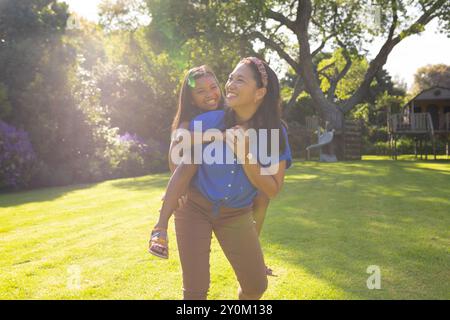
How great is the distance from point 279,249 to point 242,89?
3680 mm

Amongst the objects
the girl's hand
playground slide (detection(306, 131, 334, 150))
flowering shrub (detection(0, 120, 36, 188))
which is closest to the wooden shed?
playground slide (detection(306, 131, 334, 150))

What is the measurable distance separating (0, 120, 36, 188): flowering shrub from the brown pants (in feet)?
47.8

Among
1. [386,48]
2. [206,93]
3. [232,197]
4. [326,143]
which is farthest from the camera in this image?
[386,48]

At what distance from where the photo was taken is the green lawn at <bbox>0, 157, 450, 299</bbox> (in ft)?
16.4

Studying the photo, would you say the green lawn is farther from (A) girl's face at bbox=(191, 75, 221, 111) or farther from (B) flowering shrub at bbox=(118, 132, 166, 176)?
(B) flowering shrub at bbox=(118, 132, 166, 176)

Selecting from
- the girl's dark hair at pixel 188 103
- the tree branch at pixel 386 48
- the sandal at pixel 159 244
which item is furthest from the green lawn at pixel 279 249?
the tree branch at pixel 386 48

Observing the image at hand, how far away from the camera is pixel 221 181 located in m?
3.32

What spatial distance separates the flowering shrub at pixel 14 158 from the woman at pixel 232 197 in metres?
14.6

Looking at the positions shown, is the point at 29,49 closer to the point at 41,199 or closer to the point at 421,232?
the point at 41,199

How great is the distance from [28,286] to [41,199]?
8767mm

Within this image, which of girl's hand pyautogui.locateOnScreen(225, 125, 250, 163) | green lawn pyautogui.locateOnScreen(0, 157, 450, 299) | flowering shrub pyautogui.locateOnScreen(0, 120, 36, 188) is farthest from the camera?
flowering shrub pyautogui.locateOnScreen(0, 120, 36, 188)

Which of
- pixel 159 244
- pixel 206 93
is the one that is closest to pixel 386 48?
pixel 206 93

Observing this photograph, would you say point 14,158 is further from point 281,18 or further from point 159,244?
point 281,18
